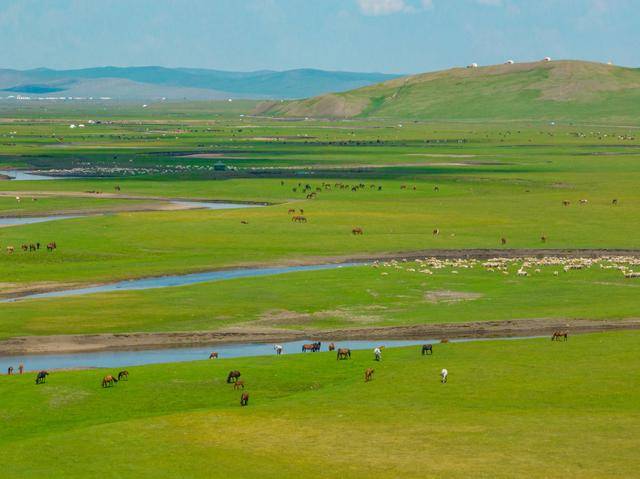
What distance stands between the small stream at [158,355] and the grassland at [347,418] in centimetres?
320

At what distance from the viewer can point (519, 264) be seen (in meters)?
72.0

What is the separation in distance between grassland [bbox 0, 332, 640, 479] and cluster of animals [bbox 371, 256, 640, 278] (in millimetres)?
19369

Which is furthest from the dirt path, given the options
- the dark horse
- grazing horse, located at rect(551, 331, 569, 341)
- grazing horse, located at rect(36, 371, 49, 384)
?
grazing horse, located at rect(36, 371, 49, 384)

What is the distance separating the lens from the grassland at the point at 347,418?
110 ft

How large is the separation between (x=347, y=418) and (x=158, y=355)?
48.4ft

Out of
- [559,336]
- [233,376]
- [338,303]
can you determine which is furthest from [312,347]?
[559,336]

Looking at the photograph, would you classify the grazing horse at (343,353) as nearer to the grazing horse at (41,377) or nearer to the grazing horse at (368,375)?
the grazing horse at (368,375)

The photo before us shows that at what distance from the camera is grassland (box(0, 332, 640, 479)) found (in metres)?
33.6

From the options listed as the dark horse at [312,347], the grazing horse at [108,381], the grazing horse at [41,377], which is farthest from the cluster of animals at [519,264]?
the grazing horse at [41,377]

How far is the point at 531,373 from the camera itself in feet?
147

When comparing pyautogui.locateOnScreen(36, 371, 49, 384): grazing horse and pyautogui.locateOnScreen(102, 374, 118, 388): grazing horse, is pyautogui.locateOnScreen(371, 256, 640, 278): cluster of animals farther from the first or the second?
pyautogui.locateOnScreen(36, 371, 49, 384): grazing horse

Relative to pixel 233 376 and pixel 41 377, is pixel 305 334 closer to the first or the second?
pixel 233 376

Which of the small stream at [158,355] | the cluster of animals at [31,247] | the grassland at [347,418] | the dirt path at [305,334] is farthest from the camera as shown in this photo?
the cluster of animals at [31,247]

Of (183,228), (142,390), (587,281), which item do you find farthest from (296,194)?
(142,390)
